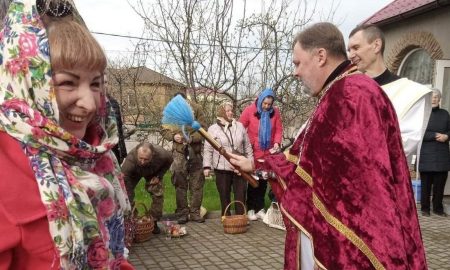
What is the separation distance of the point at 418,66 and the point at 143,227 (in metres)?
7.61

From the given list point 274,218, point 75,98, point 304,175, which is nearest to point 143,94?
point 274,218

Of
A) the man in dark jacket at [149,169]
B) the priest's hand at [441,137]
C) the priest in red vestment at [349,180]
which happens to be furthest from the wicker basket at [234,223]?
the priest in red vestment at [349,180]

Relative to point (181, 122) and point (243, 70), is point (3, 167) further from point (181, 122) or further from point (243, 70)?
point (243, 70)

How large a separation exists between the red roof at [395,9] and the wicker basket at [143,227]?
715 centimetres

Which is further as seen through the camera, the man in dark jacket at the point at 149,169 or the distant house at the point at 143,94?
the distant house at the point at 143,94

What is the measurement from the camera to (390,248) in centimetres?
208

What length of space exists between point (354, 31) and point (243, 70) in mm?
6888

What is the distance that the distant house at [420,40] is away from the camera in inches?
A: 352

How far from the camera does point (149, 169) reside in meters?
6.00

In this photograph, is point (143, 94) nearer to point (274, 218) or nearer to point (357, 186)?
point (274, 218)

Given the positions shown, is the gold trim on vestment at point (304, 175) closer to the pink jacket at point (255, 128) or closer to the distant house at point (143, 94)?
the pink jacket at point (255, 128)

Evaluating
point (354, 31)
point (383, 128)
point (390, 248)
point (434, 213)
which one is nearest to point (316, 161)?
point (383, 128)

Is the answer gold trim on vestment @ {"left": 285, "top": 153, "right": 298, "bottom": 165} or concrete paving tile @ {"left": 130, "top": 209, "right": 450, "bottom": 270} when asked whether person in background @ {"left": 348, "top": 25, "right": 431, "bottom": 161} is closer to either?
gold trim on vestment @ {"left": 285, "top": 153, "right": 298, "bottom": 165}

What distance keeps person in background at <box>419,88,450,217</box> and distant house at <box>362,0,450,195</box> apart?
163 cm
